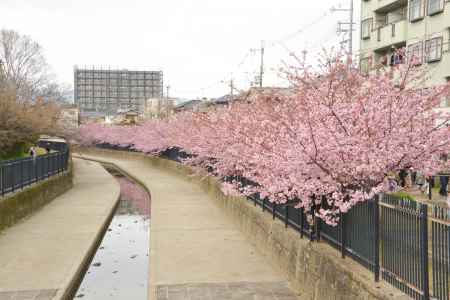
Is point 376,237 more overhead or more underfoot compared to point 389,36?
more underfoot

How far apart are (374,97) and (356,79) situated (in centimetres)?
174

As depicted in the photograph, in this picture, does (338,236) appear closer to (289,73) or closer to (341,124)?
(341,124)

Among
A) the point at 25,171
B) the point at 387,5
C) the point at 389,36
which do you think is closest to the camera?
the point at 25,171

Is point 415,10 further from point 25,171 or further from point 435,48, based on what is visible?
point 25,171

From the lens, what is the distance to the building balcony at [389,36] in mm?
28609

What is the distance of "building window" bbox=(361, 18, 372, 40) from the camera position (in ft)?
108

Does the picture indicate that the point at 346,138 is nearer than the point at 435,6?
Yes

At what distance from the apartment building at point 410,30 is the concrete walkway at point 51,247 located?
1536 cm

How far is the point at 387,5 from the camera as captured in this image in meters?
30.8

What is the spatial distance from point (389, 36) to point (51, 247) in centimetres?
2456

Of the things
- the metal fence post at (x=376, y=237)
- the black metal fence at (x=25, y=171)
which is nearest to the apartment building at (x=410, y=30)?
the black metal fence at (x=25, y=171)

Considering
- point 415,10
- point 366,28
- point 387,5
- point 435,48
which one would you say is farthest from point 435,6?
point 366,28

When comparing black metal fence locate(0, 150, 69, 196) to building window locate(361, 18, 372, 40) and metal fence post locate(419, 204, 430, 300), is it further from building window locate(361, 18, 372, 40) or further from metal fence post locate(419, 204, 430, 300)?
building window locate(361, 18, 372, 40)

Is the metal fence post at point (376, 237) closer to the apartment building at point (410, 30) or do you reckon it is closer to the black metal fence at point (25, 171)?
the black metal fence at point (25, 171)
